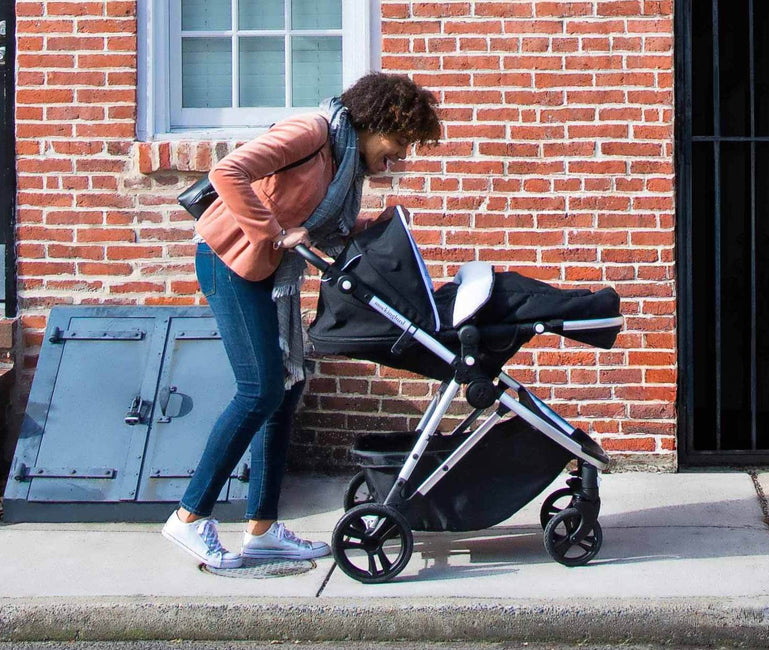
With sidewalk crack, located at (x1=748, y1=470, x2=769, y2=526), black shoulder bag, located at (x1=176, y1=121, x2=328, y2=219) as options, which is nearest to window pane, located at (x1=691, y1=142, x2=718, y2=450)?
sidewalk crack, located at (x1=748, y1=470, x2=769, y2=526)

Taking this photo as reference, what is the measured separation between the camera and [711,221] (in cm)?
677

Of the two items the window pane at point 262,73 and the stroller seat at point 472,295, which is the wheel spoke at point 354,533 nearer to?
the stroller seat at point 472,295

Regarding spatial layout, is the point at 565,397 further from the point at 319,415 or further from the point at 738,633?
the point at 738,633

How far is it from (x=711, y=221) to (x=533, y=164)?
1.62 m

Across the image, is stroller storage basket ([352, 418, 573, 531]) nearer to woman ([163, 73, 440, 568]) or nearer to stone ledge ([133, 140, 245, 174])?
woman ([163, 73, 440, 568])

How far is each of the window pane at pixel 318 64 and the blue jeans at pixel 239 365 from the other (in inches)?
74.8

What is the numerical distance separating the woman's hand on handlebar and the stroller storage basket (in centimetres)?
82

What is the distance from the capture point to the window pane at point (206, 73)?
19.4 feet

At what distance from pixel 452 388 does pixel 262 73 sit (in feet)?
8.02

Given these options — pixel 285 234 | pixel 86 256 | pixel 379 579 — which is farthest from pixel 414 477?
pixel 86 256

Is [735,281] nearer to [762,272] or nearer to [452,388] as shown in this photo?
[762,272]

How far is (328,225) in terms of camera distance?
4266 millimetres

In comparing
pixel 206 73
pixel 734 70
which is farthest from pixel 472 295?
pixel 734 70

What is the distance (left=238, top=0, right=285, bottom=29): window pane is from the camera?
19.3 feet
